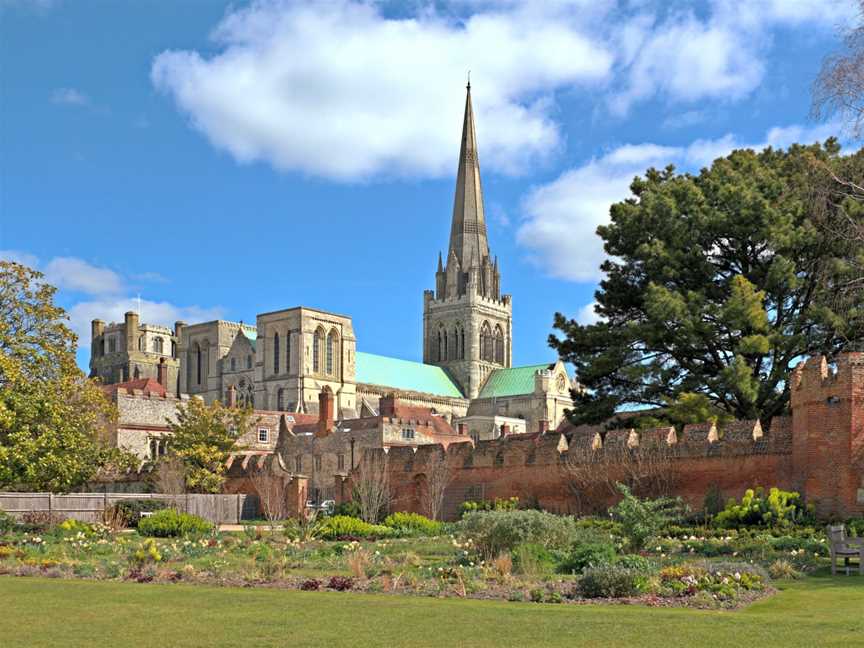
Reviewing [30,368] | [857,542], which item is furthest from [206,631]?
[30,368]

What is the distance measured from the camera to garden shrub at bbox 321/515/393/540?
31705 mm

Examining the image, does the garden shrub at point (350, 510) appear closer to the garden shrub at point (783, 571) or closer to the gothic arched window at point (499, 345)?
the garden shrub at point (783, 571)

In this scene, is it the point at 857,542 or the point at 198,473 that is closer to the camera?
the point at 857,542

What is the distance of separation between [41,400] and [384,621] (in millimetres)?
26446

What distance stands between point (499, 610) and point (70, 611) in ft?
18.6

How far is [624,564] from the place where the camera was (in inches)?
750

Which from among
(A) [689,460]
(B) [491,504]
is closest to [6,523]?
(B) [491,504]

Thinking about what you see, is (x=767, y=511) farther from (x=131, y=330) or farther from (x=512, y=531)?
(x=131, y=330)

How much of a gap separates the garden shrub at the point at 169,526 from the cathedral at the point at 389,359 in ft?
253

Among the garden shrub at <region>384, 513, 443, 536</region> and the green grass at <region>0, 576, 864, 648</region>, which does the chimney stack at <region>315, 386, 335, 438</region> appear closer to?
the garden shrub at <region>384, 513, 443, 536</region>

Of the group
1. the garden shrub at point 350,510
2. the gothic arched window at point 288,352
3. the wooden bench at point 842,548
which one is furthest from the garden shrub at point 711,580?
the gothic arched window at point 288,352

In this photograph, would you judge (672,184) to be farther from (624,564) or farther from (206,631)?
(206,631)

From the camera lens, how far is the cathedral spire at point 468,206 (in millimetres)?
148500

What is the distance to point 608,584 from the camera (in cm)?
1670
